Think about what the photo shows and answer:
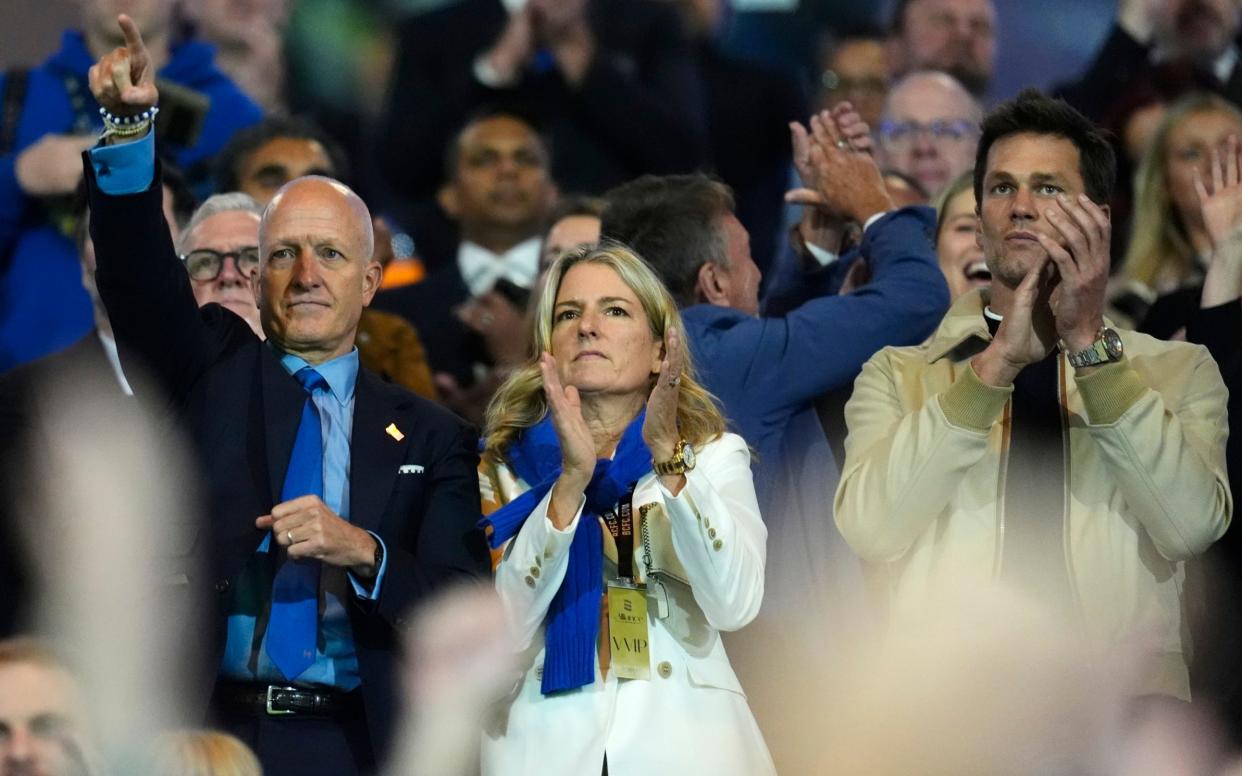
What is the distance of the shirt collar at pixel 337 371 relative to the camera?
436 centimetres

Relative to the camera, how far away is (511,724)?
4223 mm

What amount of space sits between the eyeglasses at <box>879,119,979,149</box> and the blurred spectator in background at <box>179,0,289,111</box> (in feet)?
7.87

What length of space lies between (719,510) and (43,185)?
315 cm

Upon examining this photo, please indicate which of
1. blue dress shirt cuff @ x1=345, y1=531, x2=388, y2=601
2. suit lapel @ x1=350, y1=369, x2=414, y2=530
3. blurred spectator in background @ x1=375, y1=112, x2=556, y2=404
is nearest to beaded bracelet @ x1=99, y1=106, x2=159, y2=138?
suit lapel @ x1=350, y1=369, x2=414, y2=530

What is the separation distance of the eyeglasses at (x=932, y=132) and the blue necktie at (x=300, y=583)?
3.13m

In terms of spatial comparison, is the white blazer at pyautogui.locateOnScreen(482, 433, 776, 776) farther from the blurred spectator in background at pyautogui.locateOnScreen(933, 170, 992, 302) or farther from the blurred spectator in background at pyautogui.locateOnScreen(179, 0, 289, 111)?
the blurred spectator in background at pyautogui.locateOnScreen(179, 0, 289, 111)

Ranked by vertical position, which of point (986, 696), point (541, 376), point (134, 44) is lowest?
point (986, 696)

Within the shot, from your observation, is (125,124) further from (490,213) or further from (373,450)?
(490,213)

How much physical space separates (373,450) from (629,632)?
2.08 feet

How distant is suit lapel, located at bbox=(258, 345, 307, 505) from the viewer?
4.22 metres

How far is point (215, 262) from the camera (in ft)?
17.3

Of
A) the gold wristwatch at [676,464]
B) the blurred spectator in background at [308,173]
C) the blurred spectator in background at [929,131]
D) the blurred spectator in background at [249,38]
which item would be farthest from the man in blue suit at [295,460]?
the blurred spectator in background at [249,38]

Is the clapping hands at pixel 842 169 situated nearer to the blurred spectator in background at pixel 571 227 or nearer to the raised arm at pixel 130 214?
the blurred spectator in background at pixel 571 227

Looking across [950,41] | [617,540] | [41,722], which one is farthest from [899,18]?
[41,722]
